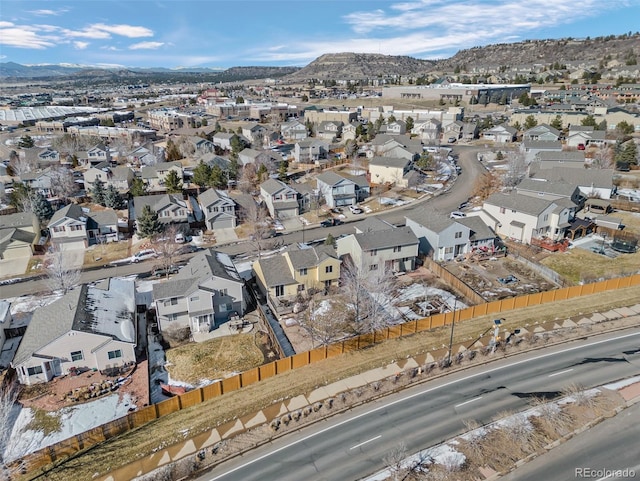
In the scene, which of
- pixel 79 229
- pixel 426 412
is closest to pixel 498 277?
pixel 426 412

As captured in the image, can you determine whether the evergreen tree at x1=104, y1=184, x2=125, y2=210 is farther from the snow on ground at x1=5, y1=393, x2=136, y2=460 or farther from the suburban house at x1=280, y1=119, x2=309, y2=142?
the suburban house at x1=280, y1=119, x2=309, y2=142

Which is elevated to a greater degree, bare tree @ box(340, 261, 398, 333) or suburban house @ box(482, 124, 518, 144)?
suburban house @ box(482, 124, 518, 144)

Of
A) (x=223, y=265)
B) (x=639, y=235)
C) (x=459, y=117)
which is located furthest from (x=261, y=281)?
(x=459, y=117)

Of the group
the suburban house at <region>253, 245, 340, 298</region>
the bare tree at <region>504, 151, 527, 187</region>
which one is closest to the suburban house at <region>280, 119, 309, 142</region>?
the bare tree at <region>504, 151, 527, 187</region>

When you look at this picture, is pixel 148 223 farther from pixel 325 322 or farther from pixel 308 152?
pixel 308 152

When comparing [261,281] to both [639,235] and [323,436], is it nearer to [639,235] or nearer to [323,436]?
[323,436]

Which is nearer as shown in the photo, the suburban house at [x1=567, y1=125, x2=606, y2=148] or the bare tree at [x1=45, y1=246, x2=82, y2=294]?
the bare tree at [x1=45, y1=246, x2=82, y2=294]
